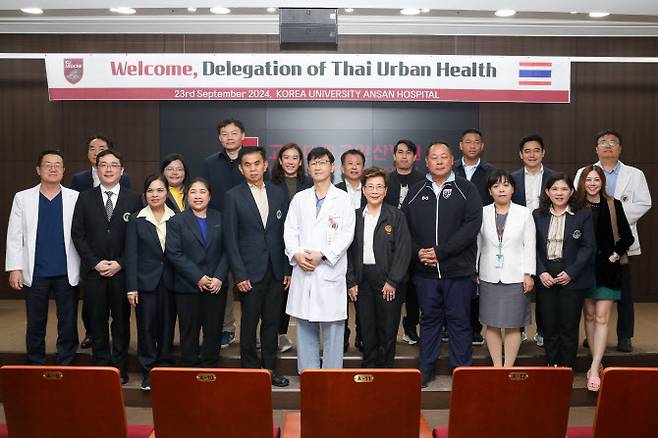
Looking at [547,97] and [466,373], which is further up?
[547,97]

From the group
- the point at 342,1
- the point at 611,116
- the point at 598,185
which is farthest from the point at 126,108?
the point at 611,116

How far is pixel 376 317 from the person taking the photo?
13.5 ft

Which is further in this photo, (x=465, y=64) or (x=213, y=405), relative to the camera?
(x=465, y=64)

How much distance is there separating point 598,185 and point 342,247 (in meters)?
1.87

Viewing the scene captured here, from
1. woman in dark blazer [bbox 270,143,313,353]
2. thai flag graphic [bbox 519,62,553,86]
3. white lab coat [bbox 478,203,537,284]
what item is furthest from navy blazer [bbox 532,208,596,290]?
thai flag graphic [bbox 519,62,553,86]

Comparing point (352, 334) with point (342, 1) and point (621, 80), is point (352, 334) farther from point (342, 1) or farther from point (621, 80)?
point (621, 80)

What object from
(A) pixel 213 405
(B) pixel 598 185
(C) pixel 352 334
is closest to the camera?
(A) pixel 213 405

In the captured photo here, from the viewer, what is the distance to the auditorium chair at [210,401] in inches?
86.7

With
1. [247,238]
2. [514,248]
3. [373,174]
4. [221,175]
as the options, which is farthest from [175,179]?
[514,248]

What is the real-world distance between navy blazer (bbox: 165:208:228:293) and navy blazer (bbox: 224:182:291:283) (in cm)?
10

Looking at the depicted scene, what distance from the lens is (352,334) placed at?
205 inches

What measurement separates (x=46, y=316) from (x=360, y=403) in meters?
2.92

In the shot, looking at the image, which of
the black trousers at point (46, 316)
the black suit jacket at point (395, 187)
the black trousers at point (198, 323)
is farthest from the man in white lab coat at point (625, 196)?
the black trousers at point (46, 316)

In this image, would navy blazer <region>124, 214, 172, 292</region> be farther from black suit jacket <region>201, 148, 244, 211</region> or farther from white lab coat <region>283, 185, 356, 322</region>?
white lab coat <region>283, 185, 356, 322</region>
